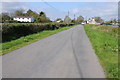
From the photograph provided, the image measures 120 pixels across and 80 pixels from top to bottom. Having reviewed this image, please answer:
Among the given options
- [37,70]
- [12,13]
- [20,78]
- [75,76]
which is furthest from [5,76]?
[12,13]

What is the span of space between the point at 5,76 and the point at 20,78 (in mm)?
556

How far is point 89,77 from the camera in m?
5.10

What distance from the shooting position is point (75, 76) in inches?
203

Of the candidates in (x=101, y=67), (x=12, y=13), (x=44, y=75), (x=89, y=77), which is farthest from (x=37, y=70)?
(x=12, y=13)

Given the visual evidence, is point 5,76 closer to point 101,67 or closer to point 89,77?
point 89,77

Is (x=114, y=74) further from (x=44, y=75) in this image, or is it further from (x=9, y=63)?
(x=9, y=63)

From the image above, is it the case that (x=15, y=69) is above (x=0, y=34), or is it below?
below

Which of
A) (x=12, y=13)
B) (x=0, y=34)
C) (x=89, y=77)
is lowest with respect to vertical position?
(x=89, y=77)

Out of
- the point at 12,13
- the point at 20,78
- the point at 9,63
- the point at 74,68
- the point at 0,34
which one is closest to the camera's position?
the point at 20,78

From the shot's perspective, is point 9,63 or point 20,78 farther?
point 9,63

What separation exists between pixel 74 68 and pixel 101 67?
3.80 feet

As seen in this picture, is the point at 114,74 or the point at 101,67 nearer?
the point at 114,74

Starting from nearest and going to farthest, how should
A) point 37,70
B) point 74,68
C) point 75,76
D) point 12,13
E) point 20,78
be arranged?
point 20,78, point 75,76, point 37,70, point 74,68, point 12,13

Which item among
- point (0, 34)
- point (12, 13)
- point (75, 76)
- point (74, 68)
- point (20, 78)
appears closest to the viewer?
point (20, 78)
